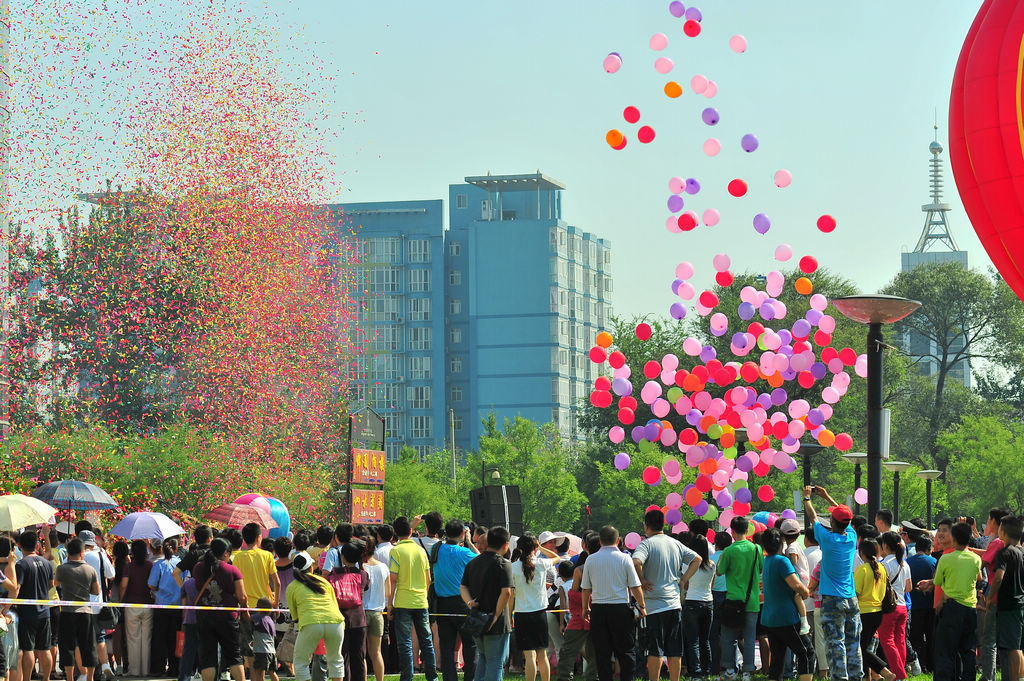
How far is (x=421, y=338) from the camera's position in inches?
4774

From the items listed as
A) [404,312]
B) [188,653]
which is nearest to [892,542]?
[188,653]

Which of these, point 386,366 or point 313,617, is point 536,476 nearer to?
point 386,366

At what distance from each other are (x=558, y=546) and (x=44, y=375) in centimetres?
4390

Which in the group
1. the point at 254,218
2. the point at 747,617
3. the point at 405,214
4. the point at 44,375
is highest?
the point at 405,214

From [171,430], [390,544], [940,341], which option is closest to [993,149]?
[390,544]

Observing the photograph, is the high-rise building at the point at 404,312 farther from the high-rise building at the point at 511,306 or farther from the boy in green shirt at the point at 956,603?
the boy in green shirt at the point at 956,603

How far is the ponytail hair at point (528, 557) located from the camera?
14461 millimetres

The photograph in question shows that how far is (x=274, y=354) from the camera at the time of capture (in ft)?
162

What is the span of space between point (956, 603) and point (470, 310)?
106430mm

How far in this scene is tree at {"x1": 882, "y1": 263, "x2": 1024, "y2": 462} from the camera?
73750mm

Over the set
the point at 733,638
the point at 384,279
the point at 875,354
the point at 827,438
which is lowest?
the point at 733,638

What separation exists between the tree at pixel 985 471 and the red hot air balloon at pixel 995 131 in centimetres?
4046

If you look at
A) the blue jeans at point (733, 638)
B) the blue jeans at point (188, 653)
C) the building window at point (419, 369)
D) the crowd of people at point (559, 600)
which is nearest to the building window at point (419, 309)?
the building window at point (419, 369)

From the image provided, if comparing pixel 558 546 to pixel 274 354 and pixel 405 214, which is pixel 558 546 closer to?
pixel 274 354
